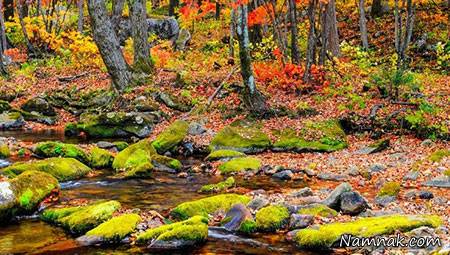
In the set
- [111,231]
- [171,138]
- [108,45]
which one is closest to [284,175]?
[171,138]

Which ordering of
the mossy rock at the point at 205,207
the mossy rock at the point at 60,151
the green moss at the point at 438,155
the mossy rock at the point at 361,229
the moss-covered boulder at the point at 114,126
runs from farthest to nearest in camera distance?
the moss-covered boulder at the point at 114,126 → the mossy rock at the point at 60,151 → the green moss at the point at 438,155 → the mossy rock at the point at 205,207 → the mossy rock at the point at 361,229

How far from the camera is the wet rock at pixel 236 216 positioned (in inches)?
311

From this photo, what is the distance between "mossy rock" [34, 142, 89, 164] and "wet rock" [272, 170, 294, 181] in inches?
187

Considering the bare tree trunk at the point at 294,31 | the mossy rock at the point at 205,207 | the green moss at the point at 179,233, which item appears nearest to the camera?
A: the green moss at the point at 179,233

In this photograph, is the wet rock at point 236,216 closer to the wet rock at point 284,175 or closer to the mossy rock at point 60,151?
the wet rock at point 284,175

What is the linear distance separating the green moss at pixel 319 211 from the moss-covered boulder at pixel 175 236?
1765mm

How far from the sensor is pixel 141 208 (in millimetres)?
9102

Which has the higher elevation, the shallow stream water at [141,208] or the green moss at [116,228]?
the green moss at [116,228]

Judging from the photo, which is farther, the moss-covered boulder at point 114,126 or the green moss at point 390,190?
the moss-covered boulder at point 114,126

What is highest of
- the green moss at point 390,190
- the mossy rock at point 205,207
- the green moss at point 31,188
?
the green moss at point 31,188

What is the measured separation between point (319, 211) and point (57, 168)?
603 centimetres

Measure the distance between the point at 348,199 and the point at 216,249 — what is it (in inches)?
103

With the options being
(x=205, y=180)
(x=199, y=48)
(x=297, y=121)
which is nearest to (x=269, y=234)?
(x=205, y=180)

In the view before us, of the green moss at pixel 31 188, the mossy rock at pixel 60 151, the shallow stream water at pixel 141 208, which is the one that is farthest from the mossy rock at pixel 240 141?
the green moss at pixel 31 188
